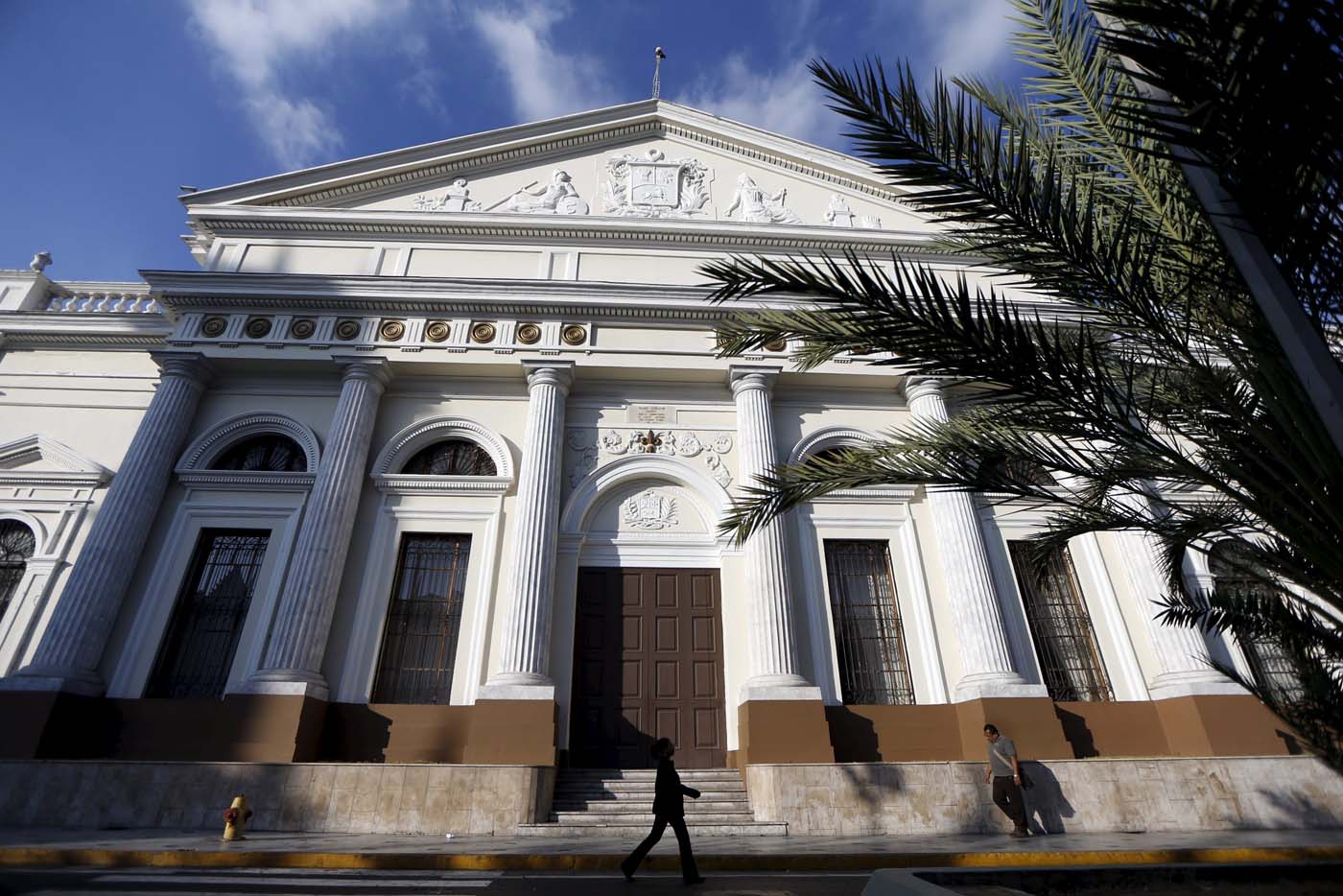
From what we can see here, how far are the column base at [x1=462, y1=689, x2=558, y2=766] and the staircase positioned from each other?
1.90 ft

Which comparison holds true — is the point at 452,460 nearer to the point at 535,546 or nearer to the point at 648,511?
the point at 535,546

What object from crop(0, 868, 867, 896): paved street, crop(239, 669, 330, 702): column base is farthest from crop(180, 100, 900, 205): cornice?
crop(0, 868, 867, 896): paved street

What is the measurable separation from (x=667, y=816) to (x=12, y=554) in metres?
12.5

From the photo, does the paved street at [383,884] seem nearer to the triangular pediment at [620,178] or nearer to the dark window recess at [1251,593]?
the dark window recess at [1251,593]

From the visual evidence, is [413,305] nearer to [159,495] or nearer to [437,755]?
[159,495]

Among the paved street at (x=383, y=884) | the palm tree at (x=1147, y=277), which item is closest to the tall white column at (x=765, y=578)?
the paved street at (x=383, y=884)

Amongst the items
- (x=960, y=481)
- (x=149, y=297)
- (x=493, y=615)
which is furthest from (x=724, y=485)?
(x=149, y=297)

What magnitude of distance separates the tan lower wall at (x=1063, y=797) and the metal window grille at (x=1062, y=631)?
181cm

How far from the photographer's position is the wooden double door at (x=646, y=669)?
Result: 9984 millimetres

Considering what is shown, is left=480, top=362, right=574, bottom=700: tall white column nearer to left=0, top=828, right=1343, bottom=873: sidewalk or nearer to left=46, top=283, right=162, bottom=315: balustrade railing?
left=0, top=828, right=1343, bottom=873: sidewalk

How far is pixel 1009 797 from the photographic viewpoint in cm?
791

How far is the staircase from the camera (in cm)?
785

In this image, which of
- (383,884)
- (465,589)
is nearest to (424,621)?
(465,589)

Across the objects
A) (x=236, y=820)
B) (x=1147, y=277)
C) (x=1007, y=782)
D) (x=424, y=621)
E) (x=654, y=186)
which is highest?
(x=654, y=186)
